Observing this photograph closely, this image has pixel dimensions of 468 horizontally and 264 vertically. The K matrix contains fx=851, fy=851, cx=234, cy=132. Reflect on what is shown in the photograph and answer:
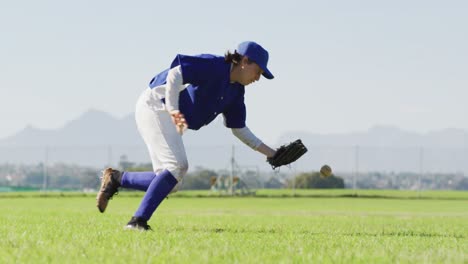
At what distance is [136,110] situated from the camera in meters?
7.99

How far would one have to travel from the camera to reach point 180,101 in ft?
25.8

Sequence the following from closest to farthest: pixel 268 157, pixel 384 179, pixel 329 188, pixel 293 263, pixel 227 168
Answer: pixel 293 263
pixel 268 157
pixel 227 168
pixel 329 188
pixel 384 179

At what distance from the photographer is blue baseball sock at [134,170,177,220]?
756 centimetres

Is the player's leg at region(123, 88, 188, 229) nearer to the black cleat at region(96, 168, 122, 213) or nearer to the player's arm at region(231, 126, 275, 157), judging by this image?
the black cleat at region(96, 168, 122, 213)

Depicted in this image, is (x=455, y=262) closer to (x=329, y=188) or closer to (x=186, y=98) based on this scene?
(x=186, y=98)

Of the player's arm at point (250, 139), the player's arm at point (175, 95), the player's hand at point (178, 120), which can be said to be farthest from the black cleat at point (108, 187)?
the player's hand at point (178, 120)

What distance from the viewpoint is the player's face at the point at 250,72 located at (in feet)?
25.3

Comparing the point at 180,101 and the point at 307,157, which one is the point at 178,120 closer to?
the point at 180,101

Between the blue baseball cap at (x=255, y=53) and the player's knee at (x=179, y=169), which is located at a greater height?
the blue baseball cap at (x=255, y=53)

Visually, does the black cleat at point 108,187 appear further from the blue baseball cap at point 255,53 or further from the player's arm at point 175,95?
the blue baseball cap at point 255,53

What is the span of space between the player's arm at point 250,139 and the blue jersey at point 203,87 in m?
0.56

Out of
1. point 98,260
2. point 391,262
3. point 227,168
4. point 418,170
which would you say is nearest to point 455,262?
point 391,262

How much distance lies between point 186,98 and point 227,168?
3379cm

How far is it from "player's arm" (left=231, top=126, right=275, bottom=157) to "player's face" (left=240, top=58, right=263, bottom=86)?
947 mm
